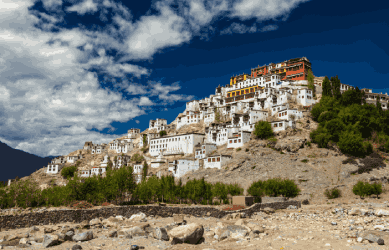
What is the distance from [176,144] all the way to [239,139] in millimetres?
23637

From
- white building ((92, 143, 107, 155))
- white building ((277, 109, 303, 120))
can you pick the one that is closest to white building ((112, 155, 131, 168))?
white building ((92, 143, 107, 155))

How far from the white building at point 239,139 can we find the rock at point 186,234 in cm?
5709

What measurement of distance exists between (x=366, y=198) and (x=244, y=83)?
69.0 metres

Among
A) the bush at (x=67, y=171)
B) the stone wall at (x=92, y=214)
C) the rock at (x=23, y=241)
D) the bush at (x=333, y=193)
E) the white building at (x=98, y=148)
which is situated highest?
the white building at (x=98, y=148)

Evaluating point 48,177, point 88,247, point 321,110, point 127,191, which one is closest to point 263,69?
point 321,110

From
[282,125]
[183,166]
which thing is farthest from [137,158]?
[282,125]

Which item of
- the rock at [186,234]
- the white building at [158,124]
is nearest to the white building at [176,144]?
the white building at [158,124]

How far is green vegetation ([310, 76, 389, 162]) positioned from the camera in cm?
6431

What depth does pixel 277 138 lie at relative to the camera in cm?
7338

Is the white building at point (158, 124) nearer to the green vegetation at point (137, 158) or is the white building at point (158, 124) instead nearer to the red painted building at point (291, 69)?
the green vegetation at point (137, 158)

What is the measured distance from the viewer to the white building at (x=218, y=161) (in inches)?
2842

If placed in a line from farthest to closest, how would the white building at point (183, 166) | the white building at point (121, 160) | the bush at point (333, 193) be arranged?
the white building at point (121, 160) → the white building at point (183, 166) → the bush at point (333, 193)

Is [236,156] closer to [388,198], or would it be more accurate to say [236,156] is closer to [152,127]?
[388,198]

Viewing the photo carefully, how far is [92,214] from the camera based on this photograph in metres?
30.0
